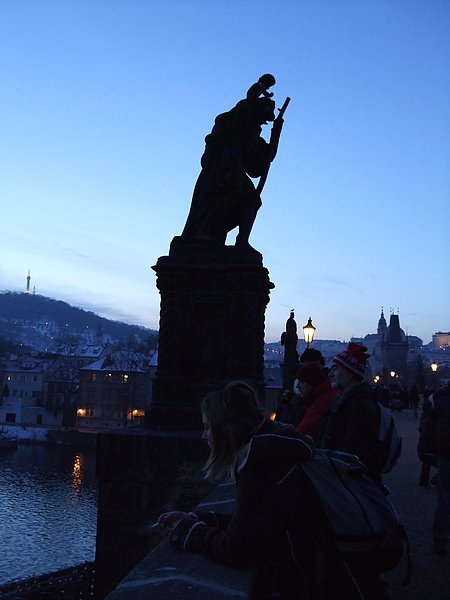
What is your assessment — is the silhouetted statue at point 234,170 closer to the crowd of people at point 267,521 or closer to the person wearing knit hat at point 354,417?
the person wearing knit hat at point 354,417

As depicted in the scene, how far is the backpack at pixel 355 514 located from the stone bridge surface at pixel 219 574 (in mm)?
427

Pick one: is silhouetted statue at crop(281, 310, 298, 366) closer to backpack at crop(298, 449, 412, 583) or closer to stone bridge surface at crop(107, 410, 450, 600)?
stone bridge surface at crop(107, 410, 450, 600)

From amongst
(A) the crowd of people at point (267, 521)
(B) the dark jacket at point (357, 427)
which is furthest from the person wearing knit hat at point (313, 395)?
(A) the crowd of people at point (267, 521)

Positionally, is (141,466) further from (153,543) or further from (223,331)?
(223,331)

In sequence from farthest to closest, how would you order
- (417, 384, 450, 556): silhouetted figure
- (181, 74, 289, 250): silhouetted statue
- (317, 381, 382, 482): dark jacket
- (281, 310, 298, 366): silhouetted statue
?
(281, 310, 298, 366): silhouetted statue < (181, 74, 289, 250): silhouetted statue < (417, 384, 450, 556): silhouetted figure < (317, 381, 382, 482): dark jacket

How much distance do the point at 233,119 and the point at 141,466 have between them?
5400mm

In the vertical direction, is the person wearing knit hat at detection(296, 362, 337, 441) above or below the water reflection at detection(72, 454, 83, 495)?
above

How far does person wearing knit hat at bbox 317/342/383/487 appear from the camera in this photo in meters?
3.71

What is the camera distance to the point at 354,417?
12.5 feet

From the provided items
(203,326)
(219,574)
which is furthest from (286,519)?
(203,326)

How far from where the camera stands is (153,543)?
6.34 m

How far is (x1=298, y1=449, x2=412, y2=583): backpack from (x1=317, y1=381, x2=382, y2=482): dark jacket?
1.40 metres

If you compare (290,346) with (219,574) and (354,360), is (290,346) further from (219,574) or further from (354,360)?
(219,574)

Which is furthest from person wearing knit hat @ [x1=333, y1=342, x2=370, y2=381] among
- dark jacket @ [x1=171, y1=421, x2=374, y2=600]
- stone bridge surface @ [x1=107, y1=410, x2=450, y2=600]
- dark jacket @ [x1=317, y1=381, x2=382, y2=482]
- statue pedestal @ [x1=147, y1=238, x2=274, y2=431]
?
statue pedestal @ [x1=147, y1=238, x2=274, y2=431]
